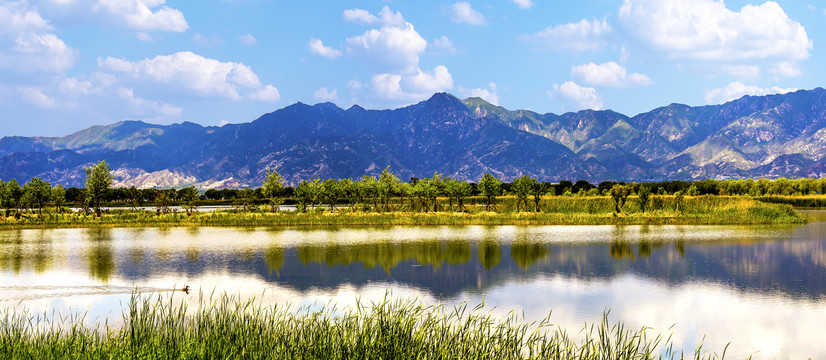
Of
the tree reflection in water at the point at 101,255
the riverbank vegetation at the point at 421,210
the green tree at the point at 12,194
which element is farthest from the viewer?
the green tree at the point at 12,194

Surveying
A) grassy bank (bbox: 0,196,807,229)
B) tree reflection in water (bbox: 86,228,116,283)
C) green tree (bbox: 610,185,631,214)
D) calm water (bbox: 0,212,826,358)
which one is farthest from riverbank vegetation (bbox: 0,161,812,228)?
calm water (bbox: 0,212,826,358)

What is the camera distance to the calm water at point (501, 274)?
22761mm

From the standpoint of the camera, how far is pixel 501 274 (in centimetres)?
3272

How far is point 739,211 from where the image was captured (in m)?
74.5

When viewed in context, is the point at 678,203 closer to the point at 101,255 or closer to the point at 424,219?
the point at 424,219

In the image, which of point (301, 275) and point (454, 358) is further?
point (301, 275)


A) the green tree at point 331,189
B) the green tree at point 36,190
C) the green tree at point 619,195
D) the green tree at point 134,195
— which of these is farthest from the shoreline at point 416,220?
the green tree at point 134,195

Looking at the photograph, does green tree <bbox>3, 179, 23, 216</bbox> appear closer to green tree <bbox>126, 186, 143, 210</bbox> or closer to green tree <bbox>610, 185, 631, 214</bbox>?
green tree <bbox>126, 186, 143, 210</bbox>

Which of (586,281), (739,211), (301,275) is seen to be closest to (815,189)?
(739,211)

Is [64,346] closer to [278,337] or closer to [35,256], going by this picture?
[278,337]

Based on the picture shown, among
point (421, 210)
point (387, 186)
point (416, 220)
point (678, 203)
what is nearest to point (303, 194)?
point (387, 186)

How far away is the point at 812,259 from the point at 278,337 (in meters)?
39.8

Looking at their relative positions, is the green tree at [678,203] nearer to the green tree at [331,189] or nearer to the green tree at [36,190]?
the green tree at [331,189]

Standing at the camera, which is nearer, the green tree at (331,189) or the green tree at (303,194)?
the green tree at (303,194)
